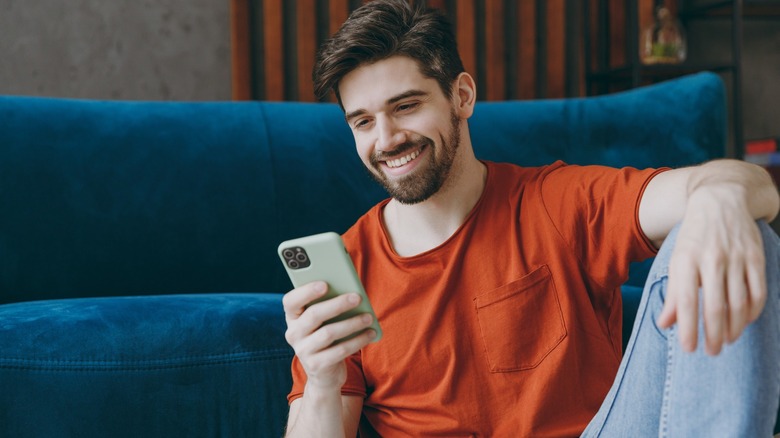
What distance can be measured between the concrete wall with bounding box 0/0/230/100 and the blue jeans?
6.60 ft

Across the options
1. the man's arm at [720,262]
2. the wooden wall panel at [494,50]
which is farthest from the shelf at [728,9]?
the man's arm at [720,262]

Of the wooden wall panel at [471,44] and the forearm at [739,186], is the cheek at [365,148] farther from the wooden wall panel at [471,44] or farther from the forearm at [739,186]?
the wooden wall panel at [471,44]

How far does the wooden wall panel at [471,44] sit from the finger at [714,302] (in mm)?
1901

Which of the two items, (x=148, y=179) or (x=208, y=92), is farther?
(x=208, y=92)

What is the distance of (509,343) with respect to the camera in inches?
38.2

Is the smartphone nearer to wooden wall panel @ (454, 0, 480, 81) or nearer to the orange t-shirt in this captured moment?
the orange t-shirt

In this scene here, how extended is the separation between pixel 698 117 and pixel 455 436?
108 centimetres

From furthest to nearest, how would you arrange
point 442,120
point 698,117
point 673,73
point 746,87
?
point 746,87
point 673,73
point 698,117
point 442,120

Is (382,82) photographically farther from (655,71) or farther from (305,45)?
(655,71)

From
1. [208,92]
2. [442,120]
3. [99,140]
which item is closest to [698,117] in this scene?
[442,120]

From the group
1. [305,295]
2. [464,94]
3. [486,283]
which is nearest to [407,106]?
[464,94]

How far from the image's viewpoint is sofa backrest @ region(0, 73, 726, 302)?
1.49 m

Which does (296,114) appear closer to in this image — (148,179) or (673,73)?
(148,179)

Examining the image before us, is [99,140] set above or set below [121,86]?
below
